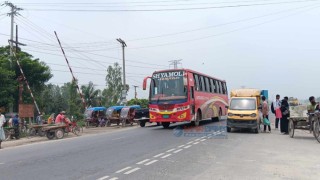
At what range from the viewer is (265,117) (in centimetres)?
2067

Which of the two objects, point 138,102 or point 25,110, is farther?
point 138,102

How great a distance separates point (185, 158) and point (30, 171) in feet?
14.6

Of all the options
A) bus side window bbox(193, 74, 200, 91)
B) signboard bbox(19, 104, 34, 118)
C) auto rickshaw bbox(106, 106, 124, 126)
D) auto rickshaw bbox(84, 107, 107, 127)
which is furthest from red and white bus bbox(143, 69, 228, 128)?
auto rickshaw bbox(84, 107, 107, 127)

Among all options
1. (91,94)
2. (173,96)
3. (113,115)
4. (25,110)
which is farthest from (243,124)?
(91,94)

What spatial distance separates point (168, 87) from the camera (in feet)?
73.6

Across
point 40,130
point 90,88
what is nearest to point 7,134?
point 40,130

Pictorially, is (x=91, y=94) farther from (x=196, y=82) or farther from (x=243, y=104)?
(x=243, y=104)

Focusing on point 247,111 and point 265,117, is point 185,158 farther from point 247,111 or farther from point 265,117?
point 265,117

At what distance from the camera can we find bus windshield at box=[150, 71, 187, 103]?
22156 millimetres

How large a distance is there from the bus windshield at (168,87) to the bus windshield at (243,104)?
3.07 m

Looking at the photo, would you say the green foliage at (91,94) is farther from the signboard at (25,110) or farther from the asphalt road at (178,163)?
the asphalt road at (178,163)

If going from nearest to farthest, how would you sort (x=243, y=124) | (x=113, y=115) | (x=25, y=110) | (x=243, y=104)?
(x=243, y=124), (x=243, y=104), (x=25, y=110), (x=113, y=115)

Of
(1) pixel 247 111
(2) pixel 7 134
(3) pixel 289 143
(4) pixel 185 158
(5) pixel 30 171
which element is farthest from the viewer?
(2) pixel 7 134

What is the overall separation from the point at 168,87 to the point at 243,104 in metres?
4.78
